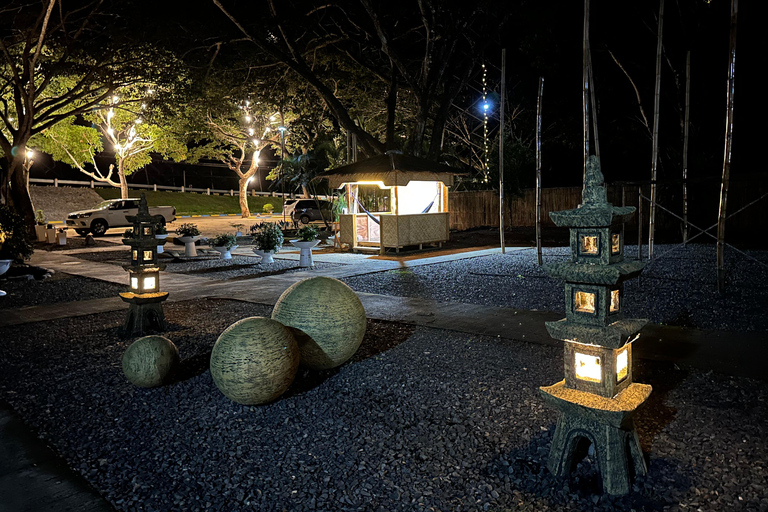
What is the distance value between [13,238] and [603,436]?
14326 millimetres

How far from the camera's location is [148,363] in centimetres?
510

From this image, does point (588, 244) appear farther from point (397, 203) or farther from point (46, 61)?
point (46, 61)

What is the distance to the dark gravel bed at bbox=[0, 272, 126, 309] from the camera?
1034 cm

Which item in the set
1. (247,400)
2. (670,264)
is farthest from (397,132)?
(247,400)

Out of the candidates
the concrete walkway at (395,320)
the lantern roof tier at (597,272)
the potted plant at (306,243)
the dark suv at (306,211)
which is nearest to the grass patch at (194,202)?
the dark suv at (306,211)

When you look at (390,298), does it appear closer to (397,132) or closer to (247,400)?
(247,400)

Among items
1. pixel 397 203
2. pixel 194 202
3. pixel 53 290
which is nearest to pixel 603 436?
pixel 53 290

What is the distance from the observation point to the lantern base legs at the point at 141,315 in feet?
23.7

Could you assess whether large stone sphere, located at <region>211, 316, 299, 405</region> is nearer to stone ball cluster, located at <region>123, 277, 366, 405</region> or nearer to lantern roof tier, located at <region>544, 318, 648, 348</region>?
stone ball cluster, located at <region>123, 277, 366, 405</region>

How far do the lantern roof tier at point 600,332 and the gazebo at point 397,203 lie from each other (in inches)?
506

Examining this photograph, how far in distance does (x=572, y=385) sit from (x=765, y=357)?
3244 mm

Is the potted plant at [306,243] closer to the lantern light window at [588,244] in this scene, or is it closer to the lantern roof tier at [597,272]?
the lantern roof tier at [597,272]

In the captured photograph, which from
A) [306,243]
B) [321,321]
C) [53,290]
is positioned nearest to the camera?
[321,321]

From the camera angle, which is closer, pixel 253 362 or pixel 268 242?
pixel 253 362
